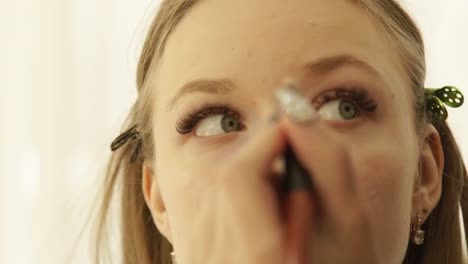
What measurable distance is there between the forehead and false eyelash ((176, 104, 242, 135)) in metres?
0.03

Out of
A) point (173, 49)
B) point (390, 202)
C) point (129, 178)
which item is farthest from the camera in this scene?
point (129, 178)

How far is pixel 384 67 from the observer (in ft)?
2.23

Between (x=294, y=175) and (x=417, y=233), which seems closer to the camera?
(x=294, y=175)

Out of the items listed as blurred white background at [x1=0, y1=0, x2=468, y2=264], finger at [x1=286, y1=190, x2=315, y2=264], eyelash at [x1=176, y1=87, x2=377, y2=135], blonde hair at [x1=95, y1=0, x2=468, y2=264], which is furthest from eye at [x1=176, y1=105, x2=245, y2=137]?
blurred white background at [x1=0, y1=0, x2=468, y2=264]

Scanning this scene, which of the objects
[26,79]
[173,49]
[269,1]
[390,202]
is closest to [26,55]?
[26,79]

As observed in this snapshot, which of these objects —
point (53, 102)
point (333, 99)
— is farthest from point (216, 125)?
point (53, 102)

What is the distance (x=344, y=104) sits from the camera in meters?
0.65

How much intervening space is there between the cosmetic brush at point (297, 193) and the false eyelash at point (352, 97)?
174 mm

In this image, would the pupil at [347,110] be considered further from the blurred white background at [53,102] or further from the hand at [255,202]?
the blurred white background at [53,102]

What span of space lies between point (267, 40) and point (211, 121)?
98 mm

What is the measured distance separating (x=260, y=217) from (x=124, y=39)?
2.39 ft

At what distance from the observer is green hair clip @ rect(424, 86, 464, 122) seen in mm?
788

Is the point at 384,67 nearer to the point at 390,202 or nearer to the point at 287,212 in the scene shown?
the point at 390,202

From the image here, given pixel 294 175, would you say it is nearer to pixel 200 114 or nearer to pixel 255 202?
pixel 255 202
